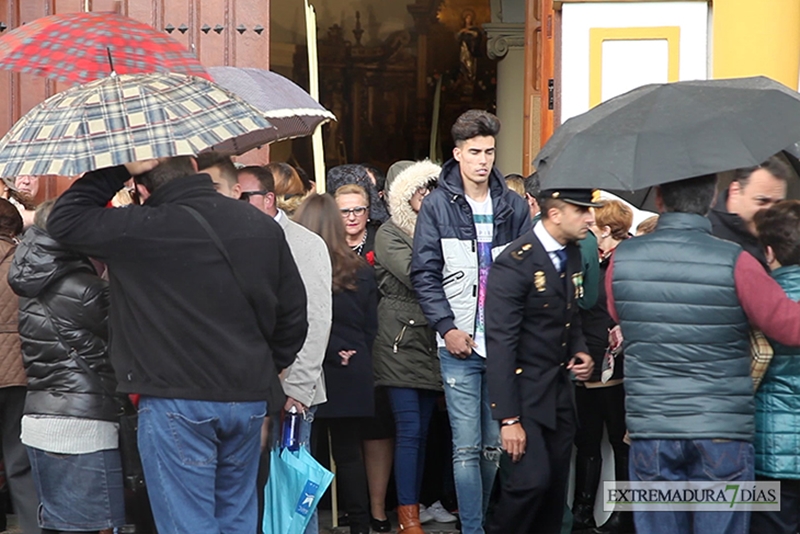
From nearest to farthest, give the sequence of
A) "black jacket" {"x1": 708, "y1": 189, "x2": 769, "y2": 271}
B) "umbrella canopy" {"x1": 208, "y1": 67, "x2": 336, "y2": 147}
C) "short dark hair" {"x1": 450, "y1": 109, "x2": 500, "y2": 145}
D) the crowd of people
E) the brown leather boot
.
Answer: the crowd of people < "black jacket" {"x1": 708, "y1": 189, "x2": 769, "y2": 271} < "umbrella canopy" {"x1": 208, "y1": 67, "x2": 336, "y2": 147} < "short dark hair" {"x1": 450, "y1": 109, "x2": 500, "y2": 145} < the brown leather boot

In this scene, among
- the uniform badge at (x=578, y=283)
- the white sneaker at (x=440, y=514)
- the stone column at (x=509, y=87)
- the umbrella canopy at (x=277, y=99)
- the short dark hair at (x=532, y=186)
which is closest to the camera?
the uniform badge at (x=578, y=283)

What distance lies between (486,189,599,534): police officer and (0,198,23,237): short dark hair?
2171 mm

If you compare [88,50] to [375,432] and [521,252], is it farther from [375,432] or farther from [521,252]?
[375,432]

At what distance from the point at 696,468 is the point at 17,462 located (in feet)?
10.1

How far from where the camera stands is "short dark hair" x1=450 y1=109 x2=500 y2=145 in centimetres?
606

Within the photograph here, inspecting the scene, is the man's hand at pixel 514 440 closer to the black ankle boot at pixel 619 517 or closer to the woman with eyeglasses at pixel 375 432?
the woman with eyeglasses at pixel 375 432

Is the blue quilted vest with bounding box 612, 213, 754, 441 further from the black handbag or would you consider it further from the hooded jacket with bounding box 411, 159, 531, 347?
the black handbag

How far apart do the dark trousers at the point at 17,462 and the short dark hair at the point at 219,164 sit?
1596 mm

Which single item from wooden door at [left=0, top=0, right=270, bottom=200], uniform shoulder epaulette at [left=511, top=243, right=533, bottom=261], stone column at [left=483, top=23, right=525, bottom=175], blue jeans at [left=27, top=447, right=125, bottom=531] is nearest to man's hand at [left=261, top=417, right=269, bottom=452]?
blue jeans at [left=27, top=447, right=125, bottom=531]

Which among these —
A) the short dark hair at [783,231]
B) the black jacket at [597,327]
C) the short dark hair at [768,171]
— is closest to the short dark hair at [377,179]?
the black jacket at [597,327]

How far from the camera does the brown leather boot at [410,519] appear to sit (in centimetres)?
634

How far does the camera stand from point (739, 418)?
4180 mm

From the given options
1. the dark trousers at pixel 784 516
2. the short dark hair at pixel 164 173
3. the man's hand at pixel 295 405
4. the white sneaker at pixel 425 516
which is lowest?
the white sneaker at pixel 425 516

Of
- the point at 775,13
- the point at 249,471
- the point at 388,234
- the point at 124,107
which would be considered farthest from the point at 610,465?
the point at 124,107
